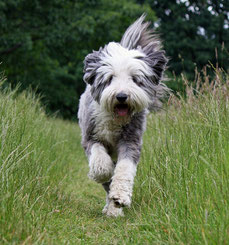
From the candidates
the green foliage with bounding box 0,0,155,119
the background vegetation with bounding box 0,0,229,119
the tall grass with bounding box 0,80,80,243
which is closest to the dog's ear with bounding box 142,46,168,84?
the tall grass with bounding box 0,80,80,243

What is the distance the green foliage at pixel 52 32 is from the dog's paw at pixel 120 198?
35.6 ft

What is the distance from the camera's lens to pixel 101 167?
14.6ft

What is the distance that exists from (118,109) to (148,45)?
3.49 feet

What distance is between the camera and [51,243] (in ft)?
8.70

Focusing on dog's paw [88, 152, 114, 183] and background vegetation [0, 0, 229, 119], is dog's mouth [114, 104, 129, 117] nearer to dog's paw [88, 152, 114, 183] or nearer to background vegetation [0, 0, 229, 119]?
dog's paw [88, 152, 114, 183]

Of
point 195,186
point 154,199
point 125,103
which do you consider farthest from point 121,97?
point 195,186

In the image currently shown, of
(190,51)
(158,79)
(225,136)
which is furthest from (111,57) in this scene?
(190,51)

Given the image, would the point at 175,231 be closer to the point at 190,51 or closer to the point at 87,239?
the point at 87,239

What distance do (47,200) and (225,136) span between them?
1.81m

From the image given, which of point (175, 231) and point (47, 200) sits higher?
point (47, 200)

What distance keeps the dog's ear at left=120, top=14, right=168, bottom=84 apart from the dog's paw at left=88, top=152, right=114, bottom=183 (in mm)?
1167

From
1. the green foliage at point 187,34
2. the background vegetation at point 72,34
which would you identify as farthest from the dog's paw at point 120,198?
the green foliage at point 187,34

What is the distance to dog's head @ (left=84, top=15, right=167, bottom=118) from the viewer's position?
437cm

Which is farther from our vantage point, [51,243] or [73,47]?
[73,47]
